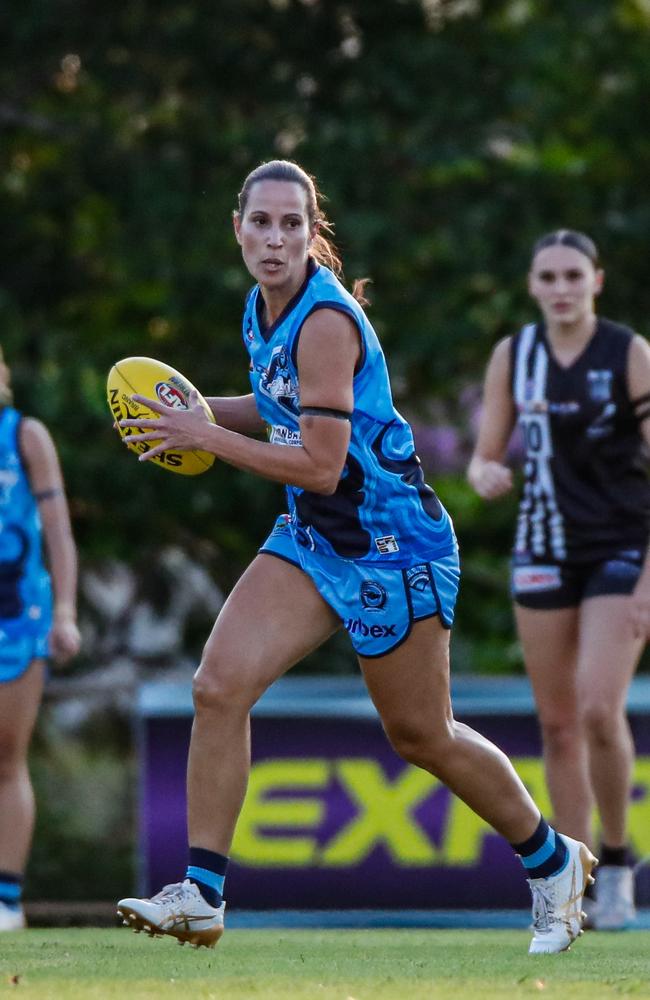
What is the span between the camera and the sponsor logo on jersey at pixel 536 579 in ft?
23.2

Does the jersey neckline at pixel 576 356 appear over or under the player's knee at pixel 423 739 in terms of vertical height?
over

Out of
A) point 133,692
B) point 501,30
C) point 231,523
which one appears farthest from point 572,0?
point 133,692

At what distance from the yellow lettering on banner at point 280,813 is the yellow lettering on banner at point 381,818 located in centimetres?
11

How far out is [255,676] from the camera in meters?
5.15

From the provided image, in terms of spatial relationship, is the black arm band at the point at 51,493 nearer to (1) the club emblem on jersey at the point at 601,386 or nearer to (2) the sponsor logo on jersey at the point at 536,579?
(2) the sponsor logo on jersey at the point at 536,579

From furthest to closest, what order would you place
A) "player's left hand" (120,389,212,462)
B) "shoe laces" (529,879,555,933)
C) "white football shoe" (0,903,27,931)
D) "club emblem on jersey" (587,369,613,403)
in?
"club emblem on jersey" (587,369,613,403) → "white football shoe" (0,903,27,931) → "shoe laces" (529,879,555,933) → "player's left hand" (120,389,212,462)

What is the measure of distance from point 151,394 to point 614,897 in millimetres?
3140

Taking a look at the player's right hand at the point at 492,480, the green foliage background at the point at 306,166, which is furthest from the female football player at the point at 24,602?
the green foliage background at the point at 306,166

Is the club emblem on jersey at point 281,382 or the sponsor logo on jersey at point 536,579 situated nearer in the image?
the club emblem on jersey at point 281,382

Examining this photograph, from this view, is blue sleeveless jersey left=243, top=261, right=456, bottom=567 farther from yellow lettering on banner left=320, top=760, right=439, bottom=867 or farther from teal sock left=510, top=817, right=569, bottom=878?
yellow lettering on banner left=320, top=760, right=439, bottom=867

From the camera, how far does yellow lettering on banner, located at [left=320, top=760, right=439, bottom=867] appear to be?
30.0ft

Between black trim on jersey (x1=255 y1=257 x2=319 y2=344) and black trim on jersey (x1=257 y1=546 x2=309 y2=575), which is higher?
black trim on jersey (x1=255 y1=257 x2=319 y2=344)

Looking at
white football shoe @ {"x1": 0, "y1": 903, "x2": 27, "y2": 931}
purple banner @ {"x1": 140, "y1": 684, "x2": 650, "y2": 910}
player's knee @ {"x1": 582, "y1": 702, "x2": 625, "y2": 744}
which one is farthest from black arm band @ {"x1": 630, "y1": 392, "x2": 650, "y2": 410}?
white football shoe @ {"x1": 0, "y1": 903, "x2": 27, "y2": 931}

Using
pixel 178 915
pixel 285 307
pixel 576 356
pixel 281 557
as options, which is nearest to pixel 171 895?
pixel 178 915
